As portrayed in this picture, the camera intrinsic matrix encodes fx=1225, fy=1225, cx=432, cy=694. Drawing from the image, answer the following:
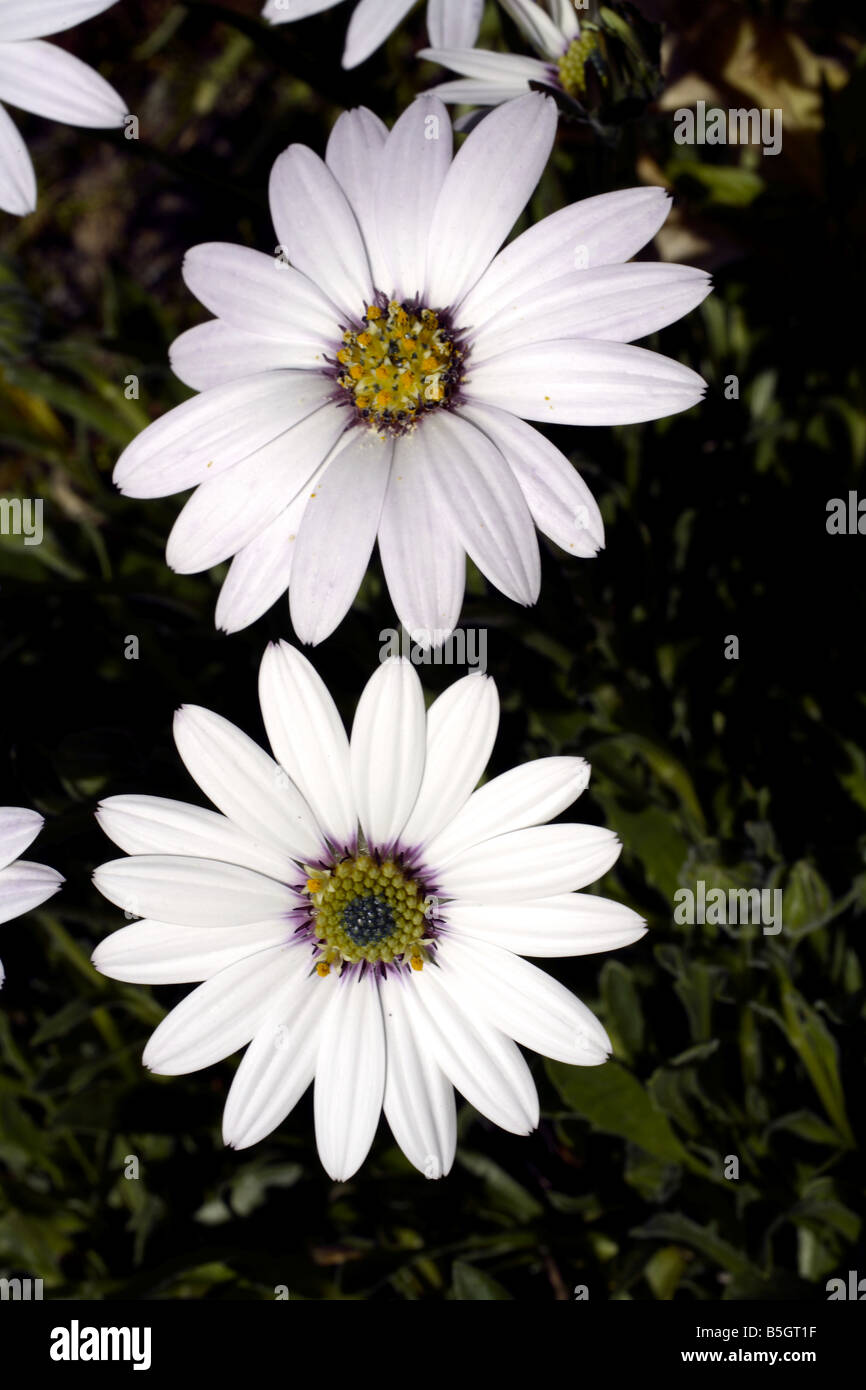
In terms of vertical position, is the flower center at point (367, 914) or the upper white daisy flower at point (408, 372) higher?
the upper white daisy flower at point (408, 372)

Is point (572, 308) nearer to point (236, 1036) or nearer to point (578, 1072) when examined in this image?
point (236, 1036)

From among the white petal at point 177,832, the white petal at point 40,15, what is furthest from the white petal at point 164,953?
the white petal at point 40,15

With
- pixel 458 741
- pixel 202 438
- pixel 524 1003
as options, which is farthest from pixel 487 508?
pixel 524 1003

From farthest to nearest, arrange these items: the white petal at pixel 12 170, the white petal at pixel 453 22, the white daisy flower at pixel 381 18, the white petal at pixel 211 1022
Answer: the white petal at pixel 453 22, the white daisy flower at pixel 381 18, the white petal at pixel 12 170, the white petal at pixel 211 1022

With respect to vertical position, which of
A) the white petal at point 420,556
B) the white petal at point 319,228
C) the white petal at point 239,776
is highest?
the white petal at point 319,228

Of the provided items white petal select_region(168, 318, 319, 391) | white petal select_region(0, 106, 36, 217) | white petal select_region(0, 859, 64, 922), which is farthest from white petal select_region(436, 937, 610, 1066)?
white petal select_region(0, 106, 36, 217)

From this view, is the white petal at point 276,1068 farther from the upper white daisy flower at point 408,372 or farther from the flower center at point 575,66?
the flower center at point 575,66

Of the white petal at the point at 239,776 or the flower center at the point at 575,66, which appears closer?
the white petal at the point at 239,776

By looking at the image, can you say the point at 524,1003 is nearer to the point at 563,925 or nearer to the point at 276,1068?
the point at 563,925
